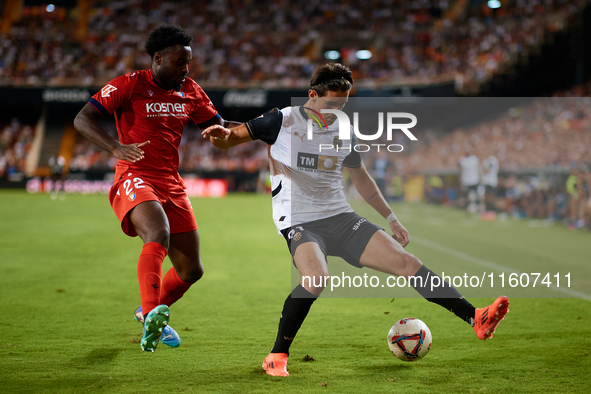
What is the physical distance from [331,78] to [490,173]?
51.7 ft

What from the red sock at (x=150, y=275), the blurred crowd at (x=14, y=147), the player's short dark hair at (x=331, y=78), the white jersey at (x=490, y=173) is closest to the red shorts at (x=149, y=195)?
the red sock at (x=150, y=275)

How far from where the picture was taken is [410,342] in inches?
160

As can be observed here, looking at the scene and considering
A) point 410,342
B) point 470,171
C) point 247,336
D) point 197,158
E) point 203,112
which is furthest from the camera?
point 197,158

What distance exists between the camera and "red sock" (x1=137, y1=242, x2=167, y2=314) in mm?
3754

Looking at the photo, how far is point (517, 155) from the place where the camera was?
20.1 meters

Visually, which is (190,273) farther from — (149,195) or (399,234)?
(399,234)

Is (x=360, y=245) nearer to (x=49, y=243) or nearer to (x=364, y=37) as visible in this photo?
(x=49, y=243)

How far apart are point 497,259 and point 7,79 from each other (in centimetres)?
3276

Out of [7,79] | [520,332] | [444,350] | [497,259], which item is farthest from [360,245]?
[7,79]

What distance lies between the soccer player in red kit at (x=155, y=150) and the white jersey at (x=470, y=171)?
15.0 metres

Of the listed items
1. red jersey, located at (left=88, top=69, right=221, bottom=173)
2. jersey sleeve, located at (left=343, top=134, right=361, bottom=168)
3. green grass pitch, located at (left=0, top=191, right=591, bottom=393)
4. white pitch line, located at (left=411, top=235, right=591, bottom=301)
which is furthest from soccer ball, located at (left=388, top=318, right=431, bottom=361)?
white pitch line, located at (left=411, top=235, right=591, bottom=301)

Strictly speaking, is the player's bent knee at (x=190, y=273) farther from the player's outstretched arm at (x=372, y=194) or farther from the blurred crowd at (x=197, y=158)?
the blurred crowd at (x=197, y=158)

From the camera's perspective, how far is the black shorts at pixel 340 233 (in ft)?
13.1

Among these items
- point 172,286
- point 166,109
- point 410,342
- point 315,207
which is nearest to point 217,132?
point 166,109
